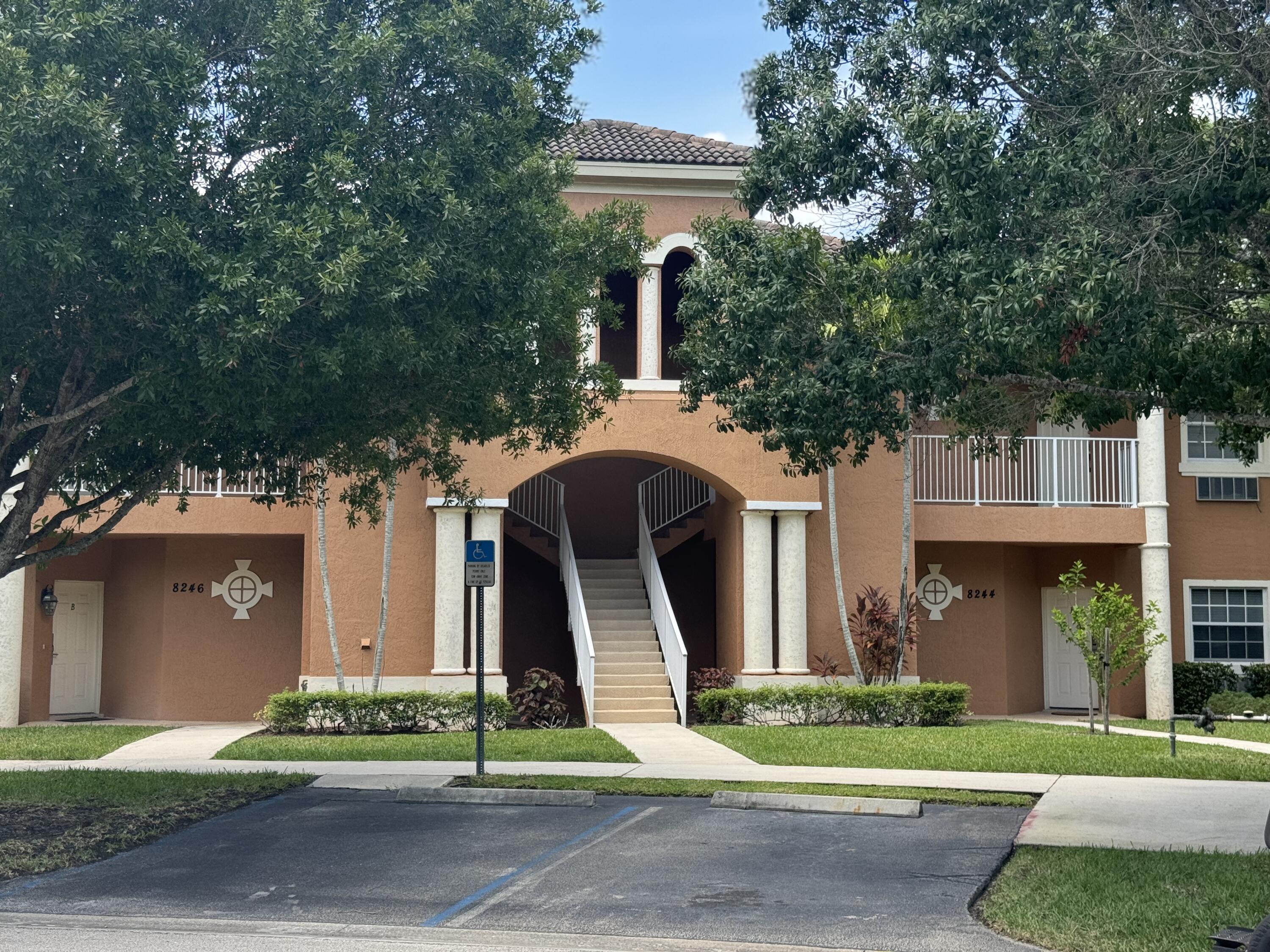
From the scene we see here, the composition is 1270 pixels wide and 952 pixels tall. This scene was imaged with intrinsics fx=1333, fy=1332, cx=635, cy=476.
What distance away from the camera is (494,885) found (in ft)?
25.9

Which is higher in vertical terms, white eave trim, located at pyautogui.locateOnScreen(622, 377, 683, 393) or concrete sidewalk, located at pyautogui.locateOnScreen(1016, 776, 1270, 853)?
white eave trim, located at pyautogui.locateOnScreen(622, 377, 683, 393)

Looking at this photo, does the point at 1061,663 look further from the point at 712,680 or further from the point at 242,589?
the point at 242,589

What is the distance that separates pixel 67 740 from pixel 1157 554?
15.6 m

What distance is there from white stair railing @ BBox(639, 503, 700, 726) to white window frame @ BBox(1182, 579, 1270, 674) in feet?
27.6

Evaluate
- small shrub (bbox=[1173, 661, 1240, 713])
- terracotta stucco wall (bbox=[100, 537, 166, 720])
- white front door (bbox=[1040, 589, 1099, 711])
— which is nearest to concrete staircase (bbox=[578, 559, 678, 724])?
terracotta stucco wall (bbox=[100, 537, 166, 720])

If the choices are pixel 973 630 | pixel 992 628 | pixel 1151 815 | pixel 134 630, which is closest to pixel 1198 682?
pixel 992 628

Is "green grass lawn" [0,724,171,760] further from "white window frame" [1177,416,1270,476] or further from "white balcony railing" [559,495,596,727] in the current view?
"white window frame" [1177,416,1270,476]

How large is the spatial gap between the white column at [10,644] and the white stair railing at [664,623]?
8819mm

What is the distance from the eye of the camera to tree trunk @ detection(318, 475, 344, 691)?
17.7 meters

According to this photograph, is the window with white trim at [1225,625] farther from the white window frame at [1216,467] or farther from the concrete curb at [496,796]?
the concrete curb at [496,796]

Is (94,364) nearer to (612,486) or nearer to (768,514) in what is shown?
(768,514)

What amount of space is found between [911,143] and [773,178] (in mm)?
1501

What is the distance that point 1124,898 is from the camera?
23.6ft

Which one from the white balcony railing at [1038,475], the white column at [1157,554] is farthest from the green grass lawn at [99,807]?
the white column at [1157,554]
